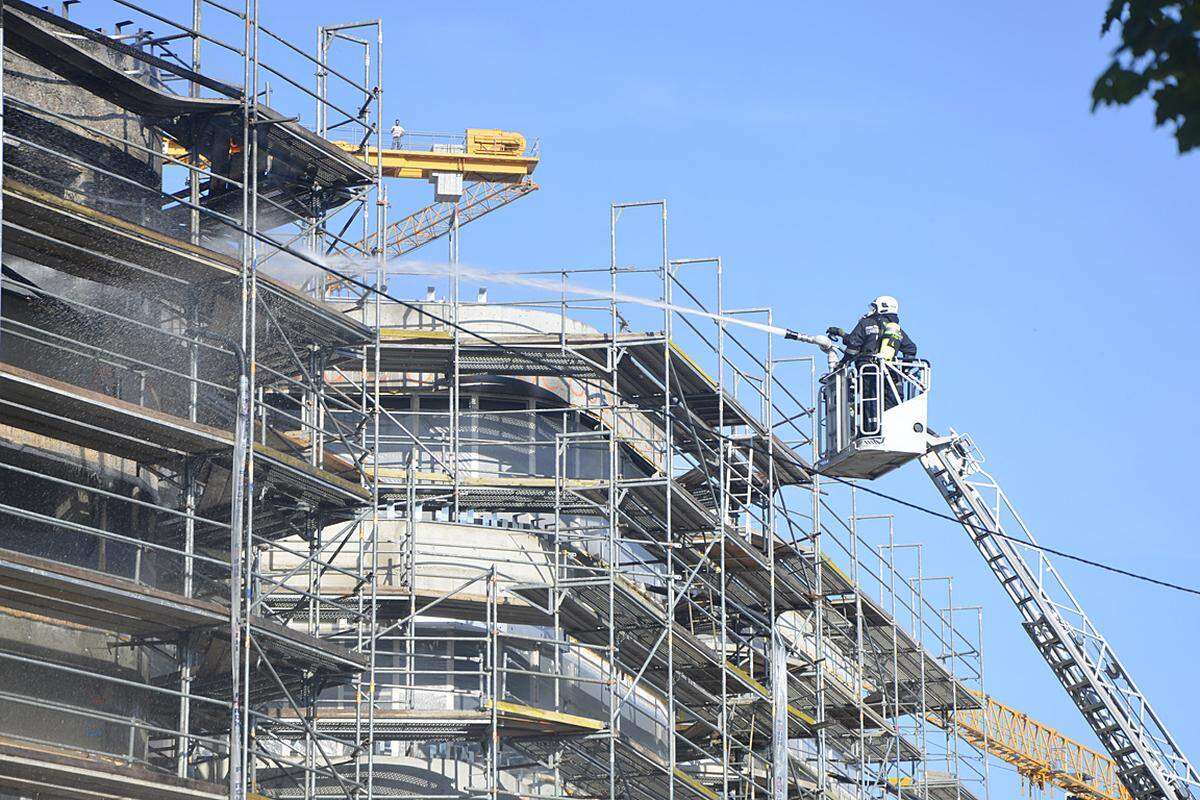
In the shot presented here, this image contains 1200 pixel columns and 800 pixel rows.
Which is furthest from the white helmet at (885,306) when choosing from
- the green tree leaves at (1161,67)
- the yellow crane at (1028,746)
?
the yellow crane at (1028,746)

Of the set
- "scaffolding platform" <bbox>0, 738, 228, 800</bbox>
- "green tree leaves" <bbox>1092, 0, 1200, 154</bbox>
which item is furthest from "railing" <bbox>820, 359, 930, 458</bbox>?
"green tree leaves" <bbox>1092, 0, 1200, 154</bbox>

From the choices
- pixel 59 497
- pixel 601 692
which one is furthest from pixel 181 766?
pixel 601 692

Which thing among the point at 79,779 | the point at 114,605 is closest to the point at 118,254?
the point at 114,605

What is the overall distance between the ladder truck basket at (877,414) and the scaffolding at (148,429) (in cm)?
658

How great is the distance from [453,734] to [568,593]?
2.73 metres

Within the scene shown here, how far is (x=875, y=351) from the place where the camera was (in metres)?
26.6

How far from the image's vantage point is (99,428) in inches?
782

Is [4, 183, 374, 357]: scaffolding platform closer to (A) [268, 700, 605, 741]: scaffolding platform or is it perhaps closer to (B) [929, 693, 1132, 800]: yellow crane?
(A) [268, 700, 605, 741]: scaffolding platform

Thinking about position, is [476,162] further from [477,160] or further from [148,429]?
[148,429]

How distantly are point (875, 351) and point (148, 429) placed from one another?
420 inches

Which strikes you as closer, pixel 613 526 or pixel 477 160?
pixel 613 526

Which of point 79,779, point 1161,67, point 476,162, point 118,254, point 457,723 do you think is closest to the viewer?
point 1161,67

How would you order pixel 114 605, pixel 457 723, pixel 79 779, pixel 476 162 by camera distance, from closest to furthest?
pixel 79 779 → pixel 114 605 → pixel 457 723 → pixel 476 162

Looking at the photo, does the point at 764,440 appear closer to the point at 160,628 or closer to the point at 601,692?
the point at 601,692
